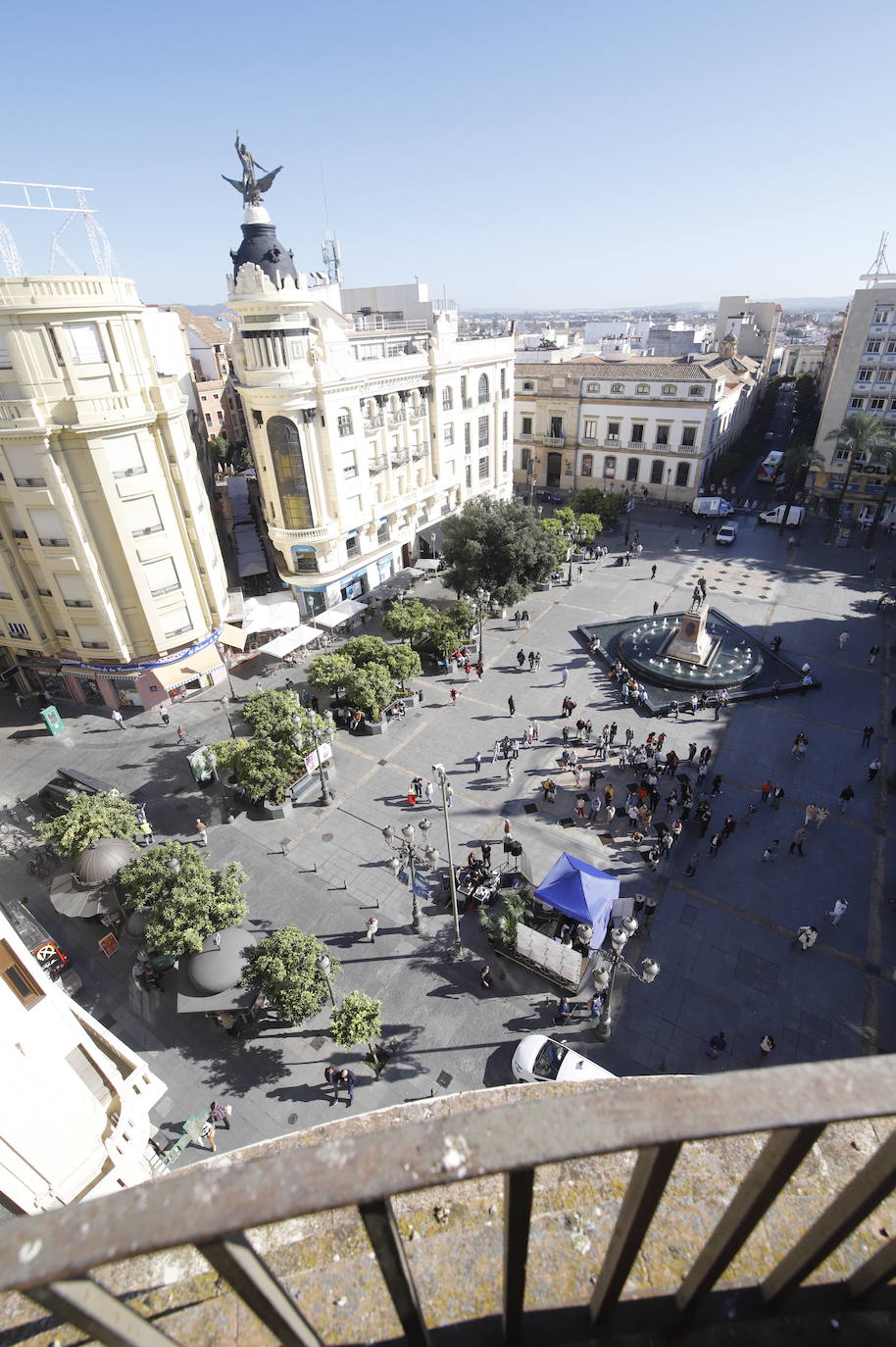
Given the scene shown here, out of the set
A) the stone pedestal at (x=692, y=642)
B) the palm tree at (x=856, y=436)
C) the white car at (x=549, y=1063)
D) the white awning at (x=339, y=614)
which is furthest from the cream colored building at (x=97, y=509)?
the palm tree at (x=856, y=436)

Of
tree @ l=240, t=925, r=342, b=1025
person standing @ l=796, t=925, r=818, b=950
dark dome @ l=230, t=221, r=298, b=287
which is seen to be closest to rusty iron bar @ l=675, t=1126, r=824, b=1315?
tree @ l=240, t=925, r=342, b=1025

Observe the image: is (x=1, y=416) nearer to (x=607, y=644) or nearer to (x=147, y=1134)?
(x=147, y=1134)

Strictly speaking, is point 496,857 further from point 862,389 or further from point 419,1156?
point 862,389

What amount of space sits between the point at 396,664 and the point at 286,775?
7.75 meters

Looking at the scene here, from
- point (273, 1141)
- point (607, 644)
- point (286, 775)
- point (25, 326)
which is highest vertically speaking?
point (25, 326)

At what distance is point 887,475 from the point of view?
4925cm

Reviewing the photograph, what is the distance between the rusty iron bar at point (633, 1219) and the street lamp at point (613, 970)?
11857mm

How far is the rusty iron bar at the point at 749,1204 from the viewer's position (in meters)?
2.54

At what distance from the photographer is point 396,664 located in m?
29.5

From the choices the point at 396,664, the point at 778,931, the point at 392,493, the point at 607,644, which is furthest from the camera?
the point at 392,493

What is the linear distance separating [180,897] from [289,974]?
145 inches

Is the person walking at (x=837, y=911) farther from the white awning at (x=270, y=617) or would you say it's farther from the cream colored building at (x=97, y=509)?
the cream colored building at (x=97, y=509)

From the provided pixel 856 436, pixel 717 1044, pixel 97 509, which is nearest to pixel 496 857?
pixel 717 1044

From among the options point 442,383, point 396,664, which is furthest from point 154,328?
point 396,664
